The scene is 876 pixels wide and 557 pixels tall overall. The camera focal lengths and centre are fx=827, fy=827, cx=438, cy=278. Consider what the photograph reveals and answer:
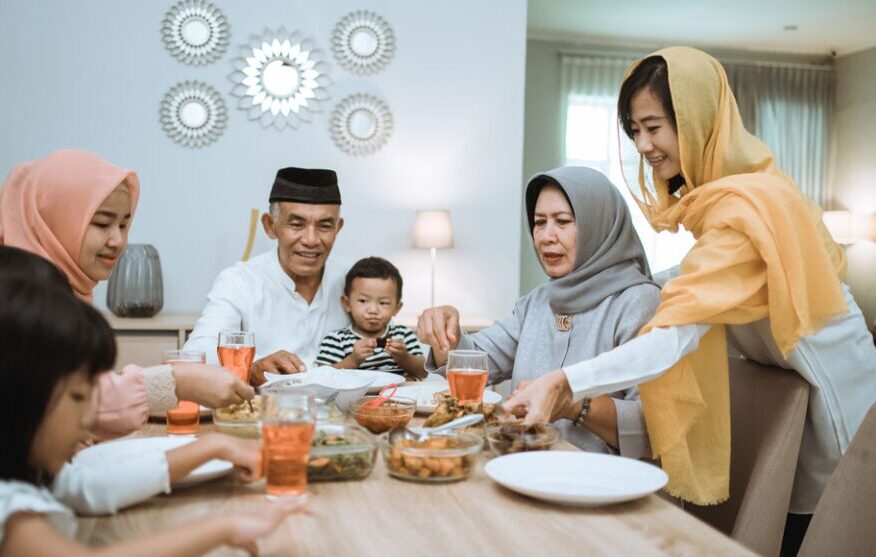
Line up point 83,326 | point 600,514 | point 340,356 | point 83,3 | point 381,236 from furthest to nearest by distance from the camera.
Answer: point 381,236, point 83,3, point 340,356, point 600,514, point 83,326

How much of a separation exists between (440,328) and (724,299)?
2.42ft

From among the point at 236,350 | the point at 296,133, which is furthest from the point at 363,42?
the point at 236,350

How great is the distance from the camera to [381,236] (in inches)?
192

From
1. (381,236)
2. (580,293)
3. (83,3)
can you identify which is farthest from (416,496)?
(83,3)

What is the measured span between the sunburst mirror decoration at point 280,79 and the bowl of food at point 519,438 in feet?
11.9

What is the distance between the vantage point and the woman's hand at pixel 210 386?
1467mm

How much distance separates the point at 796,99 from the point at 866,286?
191 cm

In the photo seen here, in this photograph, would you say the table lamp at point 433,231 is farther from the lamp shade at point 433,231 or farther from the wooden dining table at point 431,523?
the wooden dining table at point 431,523

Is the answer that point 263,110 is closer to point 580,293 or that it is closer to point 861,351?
point 580,293

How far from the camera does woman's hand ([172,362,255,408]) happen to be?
147 cm

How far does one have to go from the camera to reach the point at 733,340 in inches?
80.1

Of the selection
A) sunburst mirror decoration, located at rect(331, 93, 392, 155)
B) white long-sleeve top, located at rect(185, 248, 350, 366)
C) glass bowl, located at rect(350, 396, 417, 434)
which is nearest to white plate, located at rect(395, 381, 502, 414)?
glass bowl, located at rect(350, 396, 417, 434)

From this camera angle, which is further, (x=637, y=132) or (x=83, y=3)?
(x=83, y=3)

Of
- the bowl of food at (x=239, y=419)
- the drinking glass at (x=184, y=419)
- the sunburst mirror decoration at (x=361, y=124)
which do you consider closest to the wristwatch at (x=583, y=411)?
the bowl of food at (x=239, y=419)
